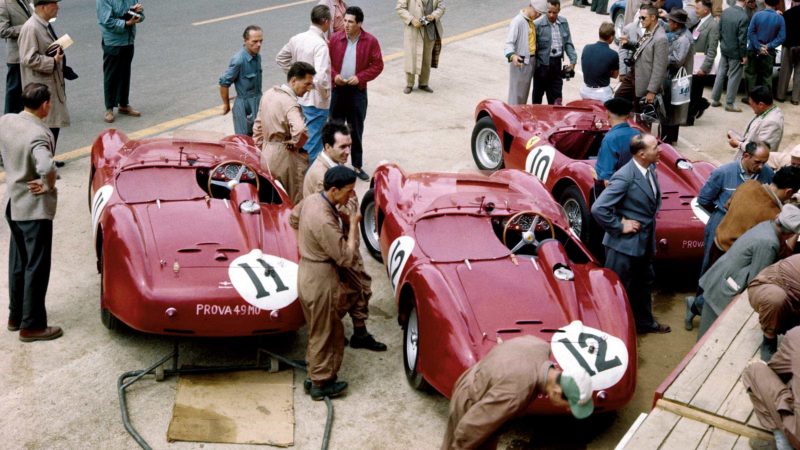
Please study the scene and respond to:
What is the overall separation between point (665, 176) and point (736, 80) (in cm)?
642

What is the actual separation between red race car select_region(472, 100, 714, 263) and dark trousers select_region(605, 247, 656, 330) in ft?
2.39

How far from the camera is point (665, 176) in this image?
369 inches

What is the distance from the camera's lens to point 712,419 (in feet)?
19.7

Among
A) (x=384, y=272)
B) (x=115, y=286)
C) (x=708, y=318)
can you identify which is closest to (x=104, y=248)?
(x=115, y=286)

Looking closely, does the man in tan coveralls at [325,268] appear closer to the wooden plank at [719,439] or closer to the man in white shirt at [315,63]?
the wooden plank at [719,439]

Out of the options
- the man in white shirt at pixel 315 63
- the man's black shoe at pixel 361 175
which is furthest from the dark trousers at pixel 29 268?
the man's black shoe at pixel 361 175

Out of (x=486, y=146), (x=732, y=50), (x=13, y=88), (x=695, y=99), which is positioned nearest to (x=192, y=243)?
(x=13, y=88)

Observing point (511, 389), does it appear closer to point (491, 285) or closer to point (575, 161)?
point (491, 285)

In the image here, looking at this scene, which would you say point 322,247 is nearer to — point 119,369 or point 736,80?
point 119,369

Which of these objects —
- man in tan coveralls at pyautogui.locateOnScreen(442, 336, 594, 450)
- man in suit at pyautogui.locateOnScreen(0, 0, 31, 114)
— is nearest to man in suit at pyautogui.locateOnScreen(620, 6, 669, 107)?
man in suit at pyautogui.locateOnScreen(0, 0, 31, 114)

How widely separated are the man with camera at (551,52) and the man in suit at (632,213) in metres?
4.46

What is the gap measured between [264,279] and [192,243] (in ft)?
2.19

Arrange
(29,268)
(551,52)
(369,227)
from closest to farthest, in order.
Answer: (29,268) → (369,227) → (551,52)

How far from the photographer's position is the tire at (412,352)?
23.1 feet
